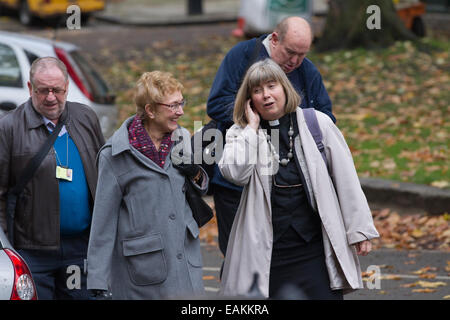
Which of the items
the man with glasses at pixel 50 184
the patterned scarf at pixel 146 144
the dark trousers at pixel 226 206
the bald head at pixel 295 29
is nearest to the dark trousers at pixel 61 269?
the man with glasses at pixel 50 184

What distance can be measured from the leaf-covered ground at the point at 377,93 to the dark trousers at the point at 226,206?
4.58m

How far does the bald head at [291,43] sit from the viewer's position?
5.49 meters

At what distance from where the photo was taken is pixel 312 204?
16.0ft

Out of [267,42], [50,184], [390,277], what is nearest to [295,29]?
[267,42]

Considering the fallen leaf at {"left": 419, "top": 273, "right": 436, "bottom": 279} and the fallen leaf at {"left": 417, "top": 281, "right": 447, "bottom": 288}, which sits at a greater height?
the fallen leaf at {"left": 417, "top": 281, "right": 447, "bottom": 288}

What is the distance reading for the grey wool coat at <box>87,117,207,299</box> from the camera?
4875 mm

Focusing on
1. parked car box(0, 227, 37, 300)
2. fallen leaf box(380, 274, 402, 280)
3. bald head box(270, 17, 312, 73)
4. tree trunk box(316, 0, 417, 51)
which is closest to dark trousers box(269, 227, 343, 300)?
bald head box(270, 17, 312, 73)

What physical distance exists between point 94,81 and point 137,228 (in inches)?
262

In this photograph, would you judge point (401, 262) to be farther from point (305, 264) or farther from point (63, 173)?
point (63, 173)

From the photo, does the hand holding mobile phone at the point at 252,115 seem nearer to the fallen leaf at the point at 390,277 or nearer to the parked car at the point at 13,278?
the parked car at the point at 13,278

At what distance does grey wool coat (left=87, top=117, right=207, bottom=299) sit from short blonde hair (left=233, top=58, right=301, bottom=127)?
1.60ft

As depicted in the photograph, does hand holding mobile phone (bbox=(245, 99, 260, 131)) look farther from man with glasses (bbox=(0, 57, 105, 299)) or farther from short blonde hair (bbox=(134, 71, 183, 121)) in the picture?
man with glasses (bbox=(0, 57, 105, 299))
